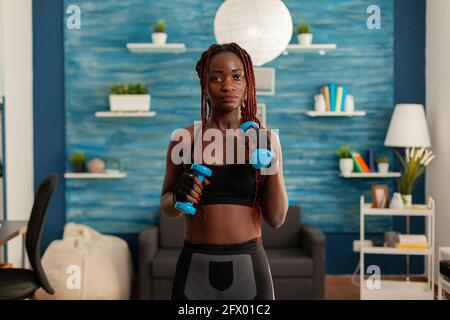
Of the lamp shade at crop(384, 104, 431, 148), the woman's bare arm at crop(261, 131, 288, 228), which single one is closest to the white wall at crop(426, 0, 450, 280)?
the lamp shade at crop(384, 104, 431, 148)

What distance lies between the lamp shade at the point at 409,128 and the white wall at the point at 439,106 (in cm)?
16

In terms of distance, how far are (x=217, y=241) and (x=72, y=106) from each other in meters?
3.83

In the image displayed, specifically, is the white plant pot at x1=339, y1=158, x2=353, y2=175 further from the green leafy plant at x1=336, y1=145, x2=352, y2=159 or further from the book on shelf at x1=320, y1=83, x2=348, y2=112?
the book on shelf at x1=320, y1=83, x2=348, y2=112

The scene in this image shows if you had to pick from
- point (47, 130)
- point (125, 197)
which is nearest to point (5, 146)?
point (47, 130)

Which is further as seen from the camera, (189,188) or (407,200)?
(407,200)

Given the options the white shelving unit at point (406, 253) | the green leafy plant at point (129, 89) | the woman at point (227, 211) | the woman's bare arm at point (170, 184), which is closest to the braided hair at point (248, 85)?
the woman at point (227, 211)

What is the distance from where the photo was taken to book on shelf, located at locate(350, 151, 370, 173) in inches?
193

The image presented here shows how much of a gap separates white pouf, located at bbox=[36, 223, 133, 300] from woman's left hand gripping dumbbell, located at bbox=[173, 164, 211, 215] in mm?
3116

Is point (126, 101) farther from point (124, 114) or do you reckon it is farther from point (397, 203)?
point (397, 203)

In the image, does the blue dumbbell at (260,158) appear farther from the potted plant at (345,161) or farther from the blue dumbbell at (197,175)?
the potted plant at (345,161)

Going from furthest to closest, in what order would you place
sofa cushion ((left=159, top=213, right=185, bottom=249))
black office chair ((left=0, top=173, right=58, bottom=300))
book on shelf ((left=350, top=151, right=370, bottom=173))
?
1. book on shelf ((left=350, top=151, right=370, bottom=173))
2. sofa cushion ((left=159, top=213, right=185, bottom=249))
3. black office chair ((left=0, top=173, right=58, bottom=300))

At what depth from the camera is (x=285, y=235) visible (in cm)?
473

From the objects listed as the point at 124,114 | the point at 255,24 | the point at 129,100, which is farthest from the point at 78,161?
the point at 255,24

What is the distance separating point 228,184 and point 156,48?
11.9 ft
